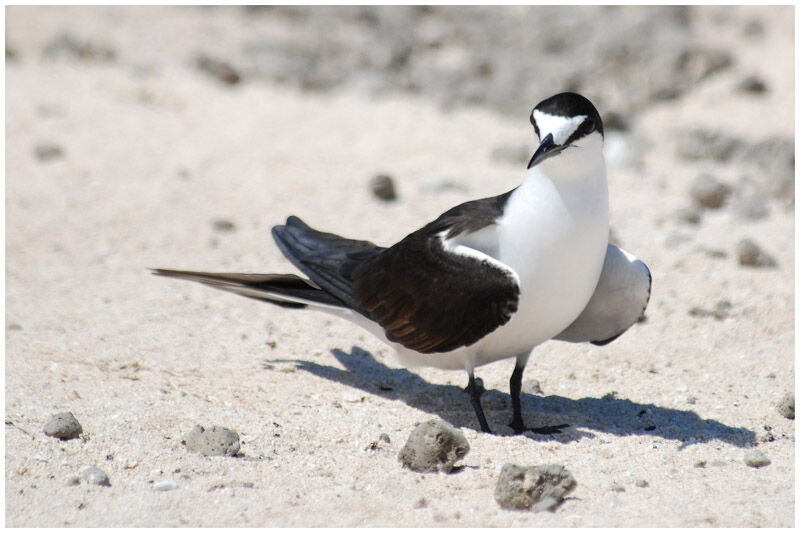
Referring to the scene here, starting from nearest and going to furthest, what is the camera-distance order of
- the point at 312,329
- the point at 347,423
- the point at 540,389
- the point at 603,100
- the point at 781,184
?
the point at 347,423 < the point at 540,389 < the point at 312,329 < the point at 781,184 < the point at 603,100

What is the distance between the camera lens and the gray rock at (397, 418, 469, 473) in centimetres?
377

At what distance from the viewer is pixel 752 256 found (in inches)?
251

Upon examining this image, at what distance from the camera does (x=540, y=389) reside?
4.92 meters

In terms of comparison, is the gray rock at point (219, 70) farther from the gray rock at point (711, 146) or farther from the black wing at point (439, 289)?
the black wing at point (439, 289)

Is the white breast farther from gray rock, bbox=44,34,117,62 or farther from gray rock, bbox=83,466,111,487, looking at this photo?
gray rock, bbox=44,34,117,62

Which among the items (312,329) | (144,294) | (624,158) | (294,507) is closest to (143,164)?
(144,294)

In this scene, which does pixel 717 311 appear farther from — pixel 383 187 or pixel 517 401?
pixel 383 187

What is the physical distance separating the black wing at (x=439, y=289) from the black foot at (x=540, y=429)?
439mm

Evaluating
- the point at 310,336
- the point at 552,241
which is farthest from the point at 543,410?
the point at 310,336

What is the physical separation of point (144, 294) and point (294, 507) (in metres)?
2.67

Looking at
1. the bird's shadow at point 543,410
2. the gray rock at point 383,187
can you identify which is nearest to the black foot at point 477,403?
the bird's shadow at point 543,410

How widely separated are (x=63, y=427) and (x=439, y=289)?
1.51 meters

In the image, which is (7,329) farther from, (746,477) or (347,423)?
(746,477)

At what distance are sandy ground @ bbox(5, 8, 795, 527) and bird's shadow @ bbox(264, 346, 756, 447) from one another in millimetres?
16
